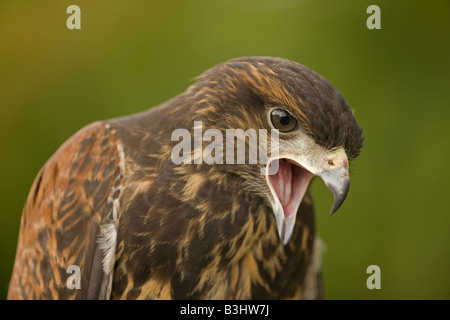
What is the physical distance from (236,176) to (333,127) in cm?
52

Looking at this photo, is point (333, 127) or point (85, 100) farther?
point (85, 100)

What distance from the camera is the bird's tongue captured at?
2.50m

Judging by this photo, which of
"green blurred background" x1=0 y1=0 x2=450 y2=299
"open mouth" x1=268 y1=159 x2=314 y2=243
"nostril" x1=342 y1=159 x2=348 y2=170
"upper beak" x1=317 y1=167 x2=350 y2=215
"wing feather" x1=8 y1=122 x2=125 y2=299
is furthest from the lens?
"green blurred background" x1=0 y1=0 x2=450 y2=299

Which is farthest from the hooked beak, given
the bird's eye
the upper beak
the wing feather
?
the wing feather

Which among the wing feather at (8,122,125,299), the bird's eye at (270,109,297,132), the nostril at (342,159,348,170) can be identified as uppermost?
the bird's eye at (270,109,297,132)

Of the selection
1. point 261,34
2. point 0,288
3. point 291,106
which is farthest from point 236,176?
point 0,288

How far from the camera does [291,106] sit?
2354 millimetres

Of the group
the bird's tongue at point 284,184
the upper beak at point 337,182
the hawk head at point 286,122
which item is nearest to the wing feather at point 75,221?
the hawk head at point 286,122

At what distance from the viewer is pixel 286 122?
241cm

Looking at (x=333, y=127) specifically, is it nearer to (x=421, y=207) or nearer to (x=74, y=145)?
(x=74, y=145)

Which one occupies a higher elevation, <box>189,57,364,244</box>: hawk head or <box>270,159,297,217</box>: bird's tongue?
<box>189,57,364,244</box>: hawk head

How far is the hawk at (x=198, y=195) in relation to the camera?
7.78 feet

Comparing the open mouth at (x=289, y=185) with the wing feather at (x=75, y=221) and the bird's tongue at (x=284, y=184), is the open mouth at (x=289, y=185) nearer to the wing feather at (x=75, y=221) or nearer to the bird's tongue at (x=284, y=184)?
the bird's tongue at (x=284, y=184)

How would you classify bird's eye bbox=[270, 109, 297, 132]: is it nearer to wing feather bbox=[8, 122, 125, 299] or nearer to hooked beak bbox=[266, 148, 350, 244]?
hooked beak bbox=[266, 148, 350, 244]
